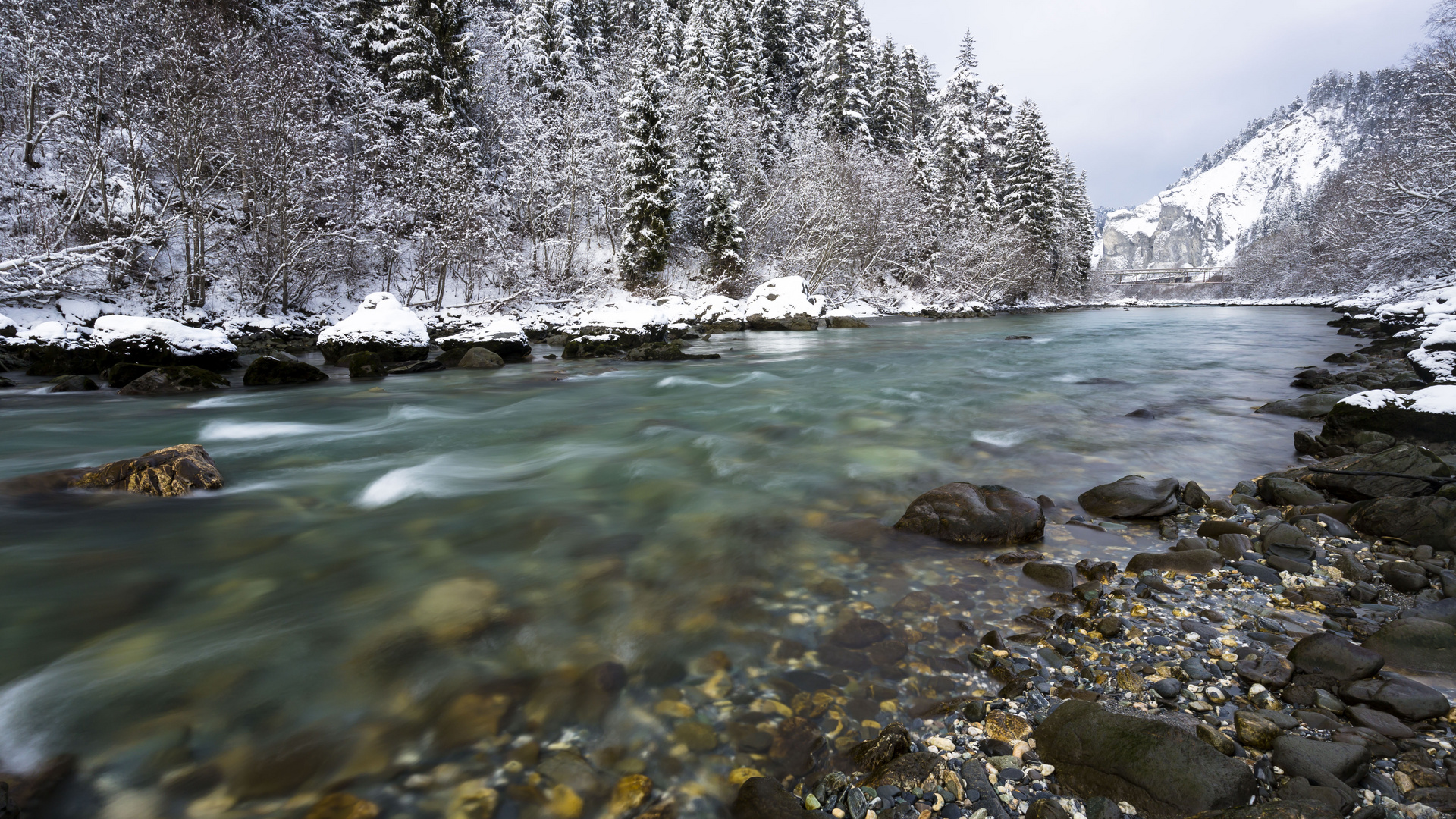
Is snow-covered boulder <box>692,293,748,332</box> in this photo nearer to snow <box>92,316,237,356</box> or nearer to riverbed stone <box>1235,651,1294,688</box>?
snow <box>92,316,237,356</box>

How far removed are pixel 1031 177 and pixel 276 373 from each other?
51974 mm

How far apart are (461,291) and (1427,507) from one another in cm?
2974

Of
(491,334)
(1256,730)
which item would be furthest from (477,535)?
(491,334)

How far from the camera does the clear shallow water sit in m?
2.61

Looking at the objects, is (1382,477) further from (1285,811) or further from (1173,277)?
(1173,277)

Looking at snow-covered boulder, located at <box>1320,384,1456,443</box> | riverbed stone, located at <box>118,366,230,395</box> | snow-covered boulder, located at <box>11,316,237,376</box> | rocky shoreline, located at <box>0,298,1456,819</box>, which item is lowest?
rocky shoreline, located at <box>0,298,1456,819</box>

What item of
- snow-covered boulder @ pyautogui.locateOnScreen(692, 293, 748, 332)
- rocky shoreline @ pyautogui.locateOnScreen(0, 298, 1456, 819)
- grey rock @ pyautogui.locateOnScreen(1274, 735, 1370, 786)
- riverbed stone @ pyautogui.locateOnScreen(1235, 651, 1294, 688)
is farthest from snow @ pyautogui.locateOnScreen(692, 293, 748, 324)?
grey rock @ pyautogui.locateOnScreen(1274, 735, 1370, 786)

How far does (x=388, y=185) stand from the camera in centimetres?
2361

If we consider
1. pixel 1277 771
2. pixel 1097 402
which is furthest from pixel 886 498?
pixel 1097 402

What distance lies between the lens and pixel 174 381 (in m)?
10.3

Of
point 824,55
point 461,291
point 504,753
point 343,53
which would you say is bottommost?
point 504,753

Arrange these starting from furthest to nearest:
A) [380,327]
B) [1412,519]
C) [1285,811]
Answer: [380,327]
[1412,519]
[1285,811]

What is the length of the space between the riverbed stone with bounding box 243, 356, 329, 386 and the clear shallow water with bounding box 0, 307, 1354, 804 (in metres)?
0.96

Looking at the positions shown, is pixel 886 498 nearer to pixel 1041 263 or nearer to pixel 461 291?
pixel 461 291
